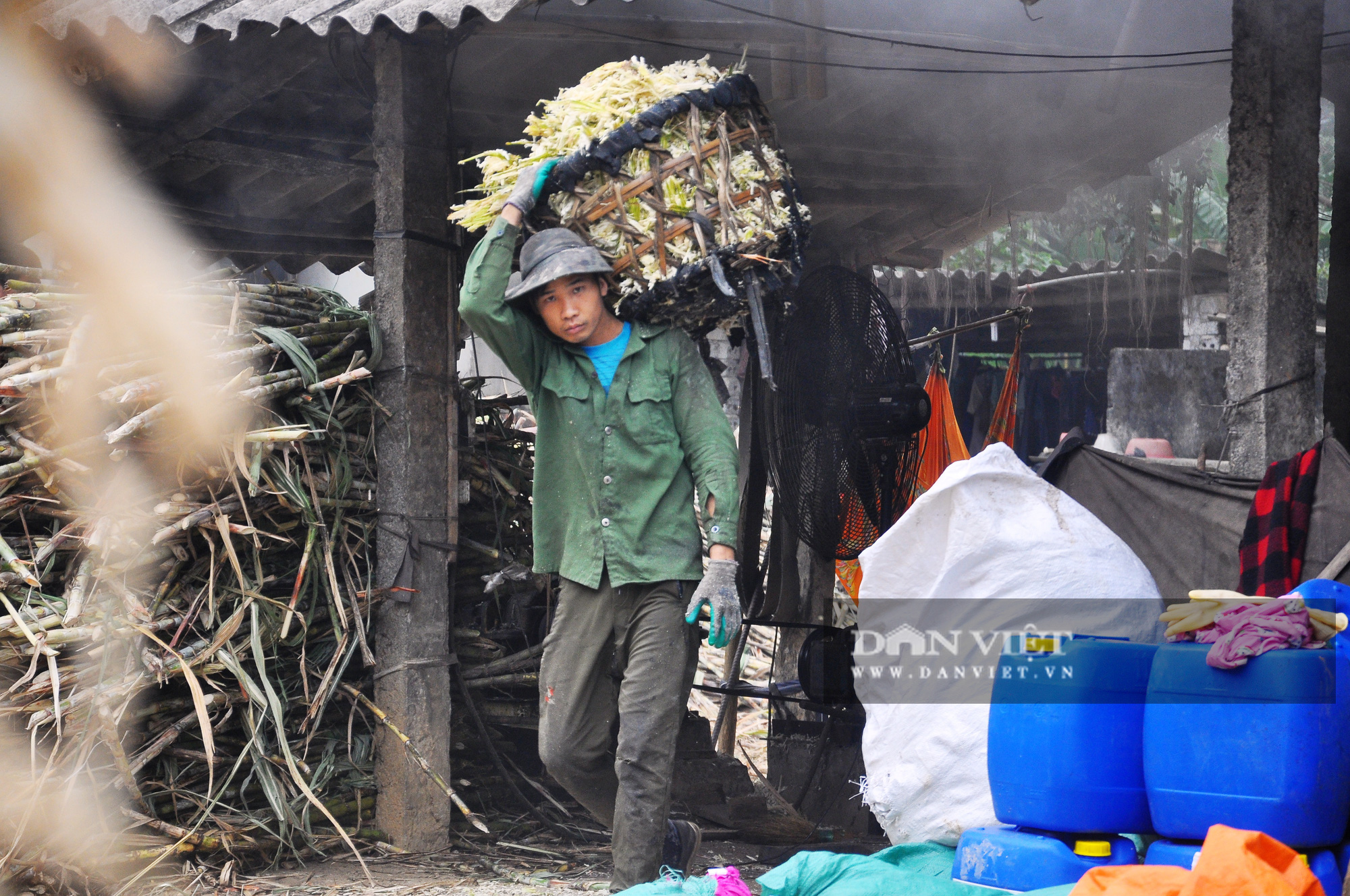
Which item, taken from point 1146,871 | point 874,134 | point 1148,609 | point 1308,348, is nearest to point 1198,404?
point 874,134

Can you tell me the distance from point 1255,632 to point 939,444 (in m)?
4.33

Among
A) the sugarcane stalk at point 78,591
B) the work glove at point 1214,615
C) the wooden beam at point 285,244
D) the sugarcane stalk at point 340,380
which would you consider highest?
the wooden beam at point 285,244

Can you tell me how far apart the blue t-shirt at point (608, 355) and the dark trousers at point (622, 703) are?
25.8 inches

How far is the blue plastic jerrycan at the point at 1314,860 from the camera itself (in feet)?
8.09

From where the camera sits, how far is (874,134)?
6.40 m

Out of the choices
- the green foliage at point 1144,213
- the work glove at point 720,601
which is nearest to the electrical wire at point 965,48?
the green foliage at point 1144,213

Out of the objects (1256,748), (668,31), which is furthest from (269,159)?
(1256,748)

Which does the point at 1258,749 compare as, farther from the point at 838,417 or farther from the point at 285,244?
the point at 285,244

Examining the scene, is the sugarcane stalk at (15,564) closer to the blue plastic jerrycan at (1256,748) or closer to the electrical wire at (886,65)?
the electrical wire at (886,65)

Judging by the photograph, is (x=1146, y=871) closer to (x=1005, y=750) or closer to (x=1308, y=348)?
(x=1005, y=750)

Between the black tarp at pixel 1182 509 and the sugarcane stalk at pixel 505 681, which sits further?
the sugarcane stalk at pixel 505 681

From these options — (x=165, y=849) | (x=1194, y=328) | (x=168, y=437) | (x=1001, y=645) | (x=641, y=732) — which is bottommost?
(x=165, y=849)

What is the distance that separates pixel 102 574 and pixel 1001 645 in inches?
120

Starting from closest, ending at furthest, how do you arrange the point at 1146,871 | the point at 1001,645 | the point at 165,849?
the point at 1146,871
the point at 1001,645
the point at 165,849
